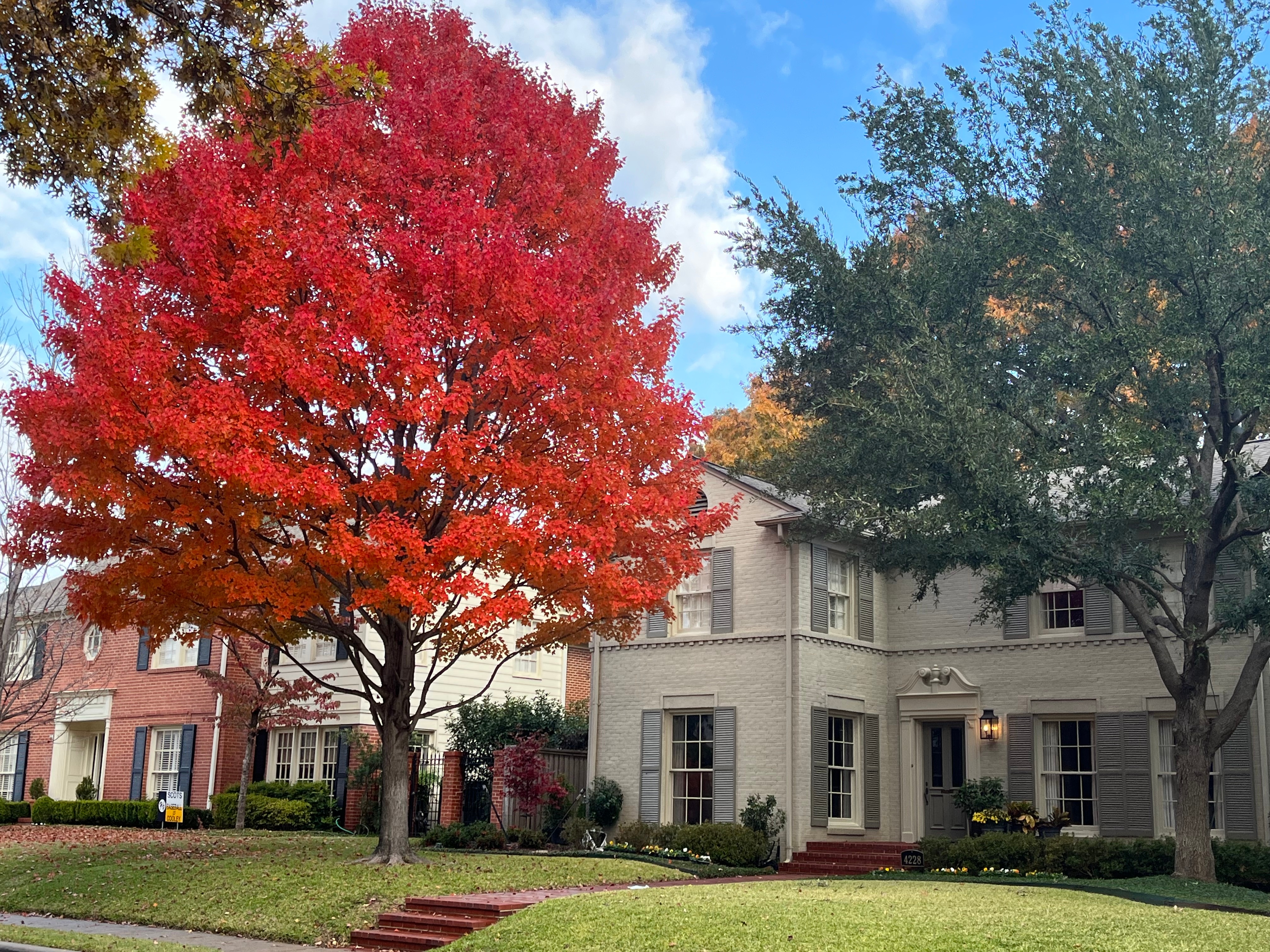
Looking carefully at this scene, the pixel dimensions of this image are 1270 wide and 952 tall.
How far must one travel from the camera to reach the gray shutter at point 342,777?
2730 centimetres

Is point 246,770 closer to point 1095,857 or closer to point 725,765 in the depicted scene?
point 725,765

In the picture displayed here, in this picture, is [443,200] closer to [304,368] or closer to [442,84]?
[442,84]

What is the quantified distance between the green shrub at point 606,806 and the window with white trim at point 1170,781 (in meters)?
9.55

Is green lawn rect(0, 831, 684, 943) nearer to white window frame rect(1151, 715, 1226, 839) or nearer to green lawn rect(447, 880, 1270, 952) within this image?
green lawn rect(447, 880, 1270, 952)

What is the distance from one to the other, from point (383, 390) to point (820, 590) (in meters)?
11.5

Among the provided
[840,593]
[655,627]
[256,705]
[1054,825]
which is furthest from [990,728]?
[256,705]

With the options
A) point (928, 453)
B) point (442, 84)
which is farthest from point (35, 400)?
point (928, 453)

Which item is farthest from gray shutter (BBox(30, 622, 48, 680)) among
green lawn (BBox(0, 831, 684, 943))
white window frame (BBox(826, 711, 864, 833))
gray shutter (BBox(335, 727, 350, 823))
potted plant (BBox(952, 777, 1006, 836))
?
potted plant (BBox(952, 777, 1006, 836))

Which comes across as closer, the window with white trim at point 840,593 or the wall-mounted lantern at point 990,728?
the wall-mounted lantern at point 990,728

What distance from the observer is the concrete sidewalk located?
490 inches

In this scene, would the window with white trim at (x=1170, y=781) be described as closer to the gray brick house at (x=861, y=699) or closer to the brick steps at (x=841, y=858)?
the gray brick house at (x=861, y=699)

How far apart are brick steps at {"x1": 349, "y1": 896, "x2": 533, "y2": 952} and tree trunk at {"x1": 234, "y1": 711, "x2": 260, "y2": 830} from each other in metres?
13.5

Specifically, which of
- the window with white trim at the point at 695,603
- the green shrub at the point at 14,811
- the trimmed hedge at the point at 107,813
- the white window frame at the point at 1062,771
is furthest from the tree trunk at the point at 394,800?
the green shrub at the point at 14,811

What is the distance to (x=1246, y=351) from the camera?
15930 millimetres
